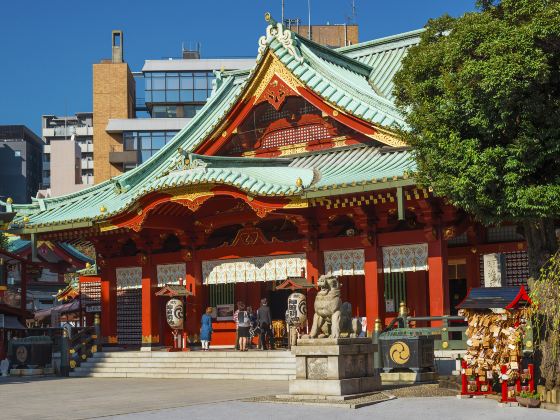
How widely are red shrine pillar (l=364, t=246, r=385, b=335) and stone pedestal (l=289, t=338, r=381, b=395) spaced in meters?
7.20

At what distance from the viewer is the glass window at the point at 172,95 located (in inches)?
3110

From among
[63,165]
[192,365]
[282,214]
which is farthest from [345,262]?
[63,165]

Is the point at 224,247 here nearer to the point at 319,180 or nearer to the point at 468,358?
the point at 319,180

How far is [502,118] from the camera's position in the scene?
15.9 metres

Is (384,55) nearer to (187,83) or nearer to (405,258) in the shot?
(405,258)

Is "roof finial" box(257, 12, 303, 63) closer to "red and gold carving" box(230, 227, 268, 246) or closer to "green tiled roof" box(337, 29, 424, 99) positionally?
"green tiled roof" box(337, 29, 424, 99)

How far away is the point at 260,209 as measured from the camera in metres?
25.8

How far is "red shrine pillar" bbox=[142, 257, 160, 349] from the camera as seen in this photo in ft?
100.0

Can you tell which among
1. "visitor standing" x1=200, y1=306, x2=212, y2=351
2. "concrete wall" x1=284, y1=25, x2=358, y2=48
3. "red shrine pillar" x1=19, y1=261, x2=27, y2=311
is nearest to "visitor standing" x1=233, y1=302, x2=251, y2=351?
"visitor standing" x1=200, y1=306, x2=212, y2=351

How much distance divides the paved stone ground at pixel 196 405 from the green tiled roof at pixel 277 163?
6.12 meters

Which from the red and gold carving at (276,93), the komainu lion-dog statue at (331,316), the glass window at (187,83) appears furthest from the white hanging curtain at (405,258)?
the glass window at (187,83)

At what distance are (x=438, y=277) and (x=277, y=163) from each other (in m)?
7.50

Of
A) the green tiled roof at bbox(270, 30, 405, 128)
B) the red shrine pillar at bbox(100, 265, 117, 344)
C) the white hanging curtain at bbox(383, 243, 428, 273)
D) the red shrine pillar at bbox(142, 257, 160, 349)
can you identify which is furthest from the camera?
the red shrine pillar at bbox(100, 265, 117, 344)

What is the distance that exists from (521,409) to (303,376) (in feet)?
15.8
